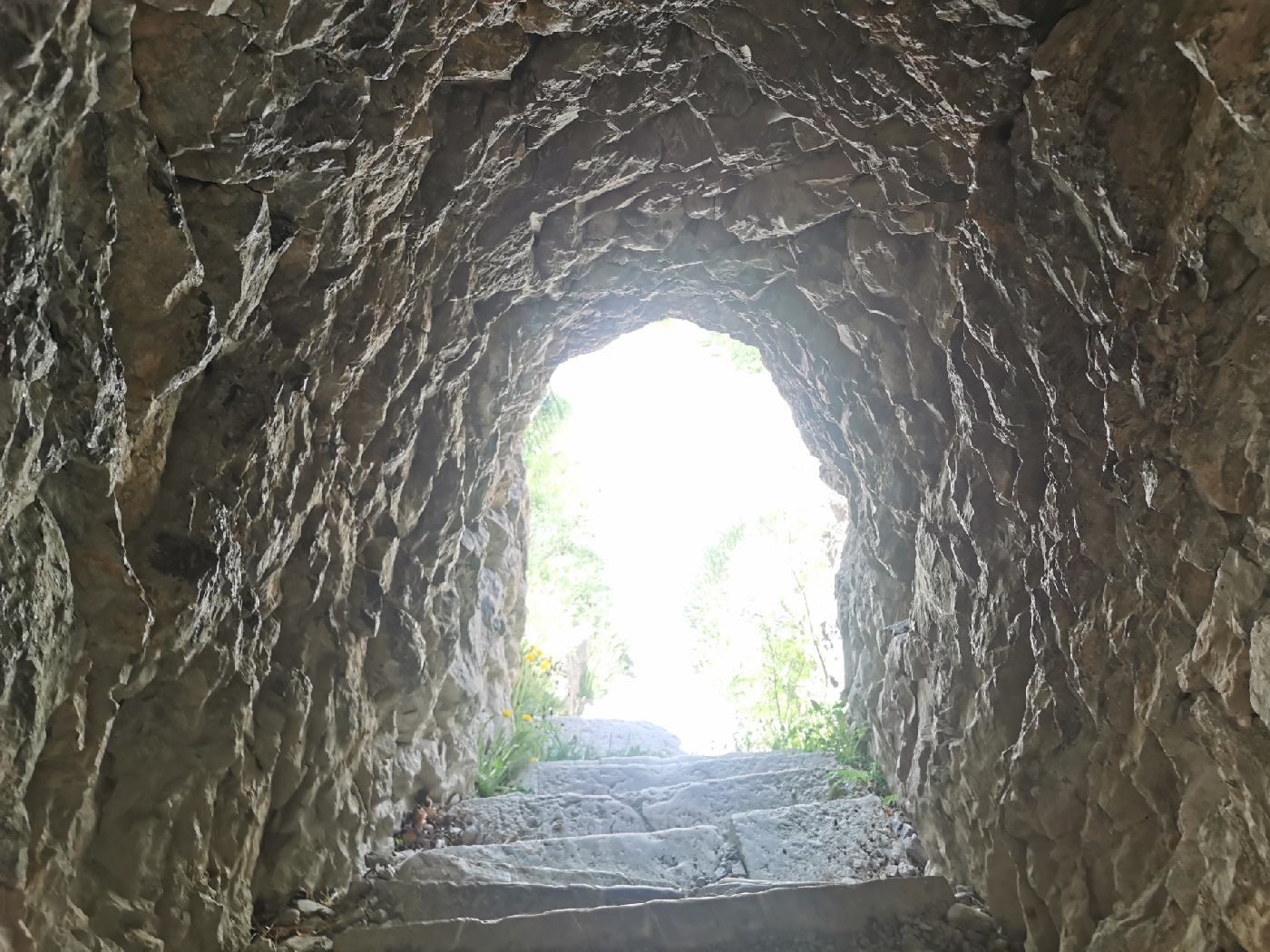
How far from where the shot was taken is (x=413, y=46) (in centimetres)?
216

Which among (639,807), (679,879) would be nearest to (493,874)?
(679,879)

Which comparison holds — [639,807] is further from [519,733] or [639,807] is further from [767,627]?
[767,627]

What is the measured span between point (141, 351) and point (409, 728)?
7.79ft

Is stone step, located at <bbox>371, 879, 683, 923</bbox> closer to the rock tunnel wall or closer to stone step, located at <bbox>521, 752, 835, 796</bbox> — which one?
the rock tunnel wall

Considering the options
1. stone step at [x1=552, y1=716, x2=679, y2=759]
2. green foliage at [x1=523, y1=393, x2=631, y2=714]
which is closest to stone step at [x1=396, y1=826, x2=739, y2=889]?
stone step at [x1=552, y1=716, x2=679, y2=759]

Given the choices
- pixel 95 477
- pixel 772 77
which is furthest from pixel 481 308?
pixel 95 477

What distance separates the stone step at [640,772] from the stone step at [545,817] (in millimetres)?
495

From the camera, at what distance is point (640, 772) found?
5.25 meters

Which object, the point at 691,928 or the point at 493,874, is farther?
the point at 493,874

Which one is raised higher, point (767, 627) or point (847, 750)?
point (767, 627)

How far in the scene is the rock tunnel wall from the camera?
1632 mm

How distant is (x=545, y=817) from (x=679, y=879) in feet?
3.20

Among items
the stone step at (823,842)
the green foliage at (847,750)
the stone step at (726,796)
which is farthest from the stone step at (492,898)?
the green foliage at (847,750)

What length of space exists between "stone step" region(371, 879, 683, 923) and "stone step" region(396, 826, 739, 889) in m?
0.12
